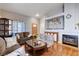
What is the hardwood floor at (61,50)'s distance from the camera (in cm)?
207

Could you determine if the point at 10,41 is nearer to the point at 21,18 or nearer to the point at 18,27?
the point at 18,27

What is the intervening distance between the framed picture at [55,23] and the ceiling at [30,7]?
217 millimetres

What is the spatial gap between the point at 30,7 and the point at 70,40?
1.17 m

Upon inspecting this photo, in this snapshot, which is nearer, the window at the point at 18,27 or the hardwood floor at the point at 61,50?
the hardwood floor at the point at 61,50

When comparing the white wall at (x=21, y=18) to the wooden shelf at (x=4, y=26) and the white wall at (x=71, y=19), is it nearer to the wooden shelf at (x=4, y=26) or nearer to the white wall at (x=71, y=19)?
the wooden shelf at (x=4, y=26)

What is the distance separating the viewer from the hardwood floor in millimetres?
2065

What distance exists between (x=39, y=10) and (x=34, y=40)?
2.25ft

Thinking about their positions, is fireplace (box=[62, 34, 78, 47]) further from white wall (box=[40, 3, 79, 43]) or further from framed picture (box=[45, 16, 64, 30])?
framed picture (box=[45, 16, 64, 30])

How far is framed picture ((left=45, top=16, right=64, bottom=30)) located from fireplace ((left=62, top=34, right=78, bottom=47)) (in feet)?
0.83

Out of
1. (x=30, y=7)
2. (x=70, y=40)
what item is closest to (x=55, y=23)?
(x=70, y=40)

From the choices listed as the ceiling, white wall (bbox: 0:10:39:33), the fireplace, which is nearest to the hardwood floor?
the fireplace

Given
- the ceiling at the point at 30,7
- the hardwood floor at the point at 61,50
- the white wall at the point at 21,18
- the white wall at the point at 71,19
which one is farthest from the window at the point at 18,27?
the white wall at the point at 71,19

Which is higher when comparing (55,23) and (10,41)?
(55,23)

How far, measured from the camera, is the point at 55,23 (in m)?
2.22
